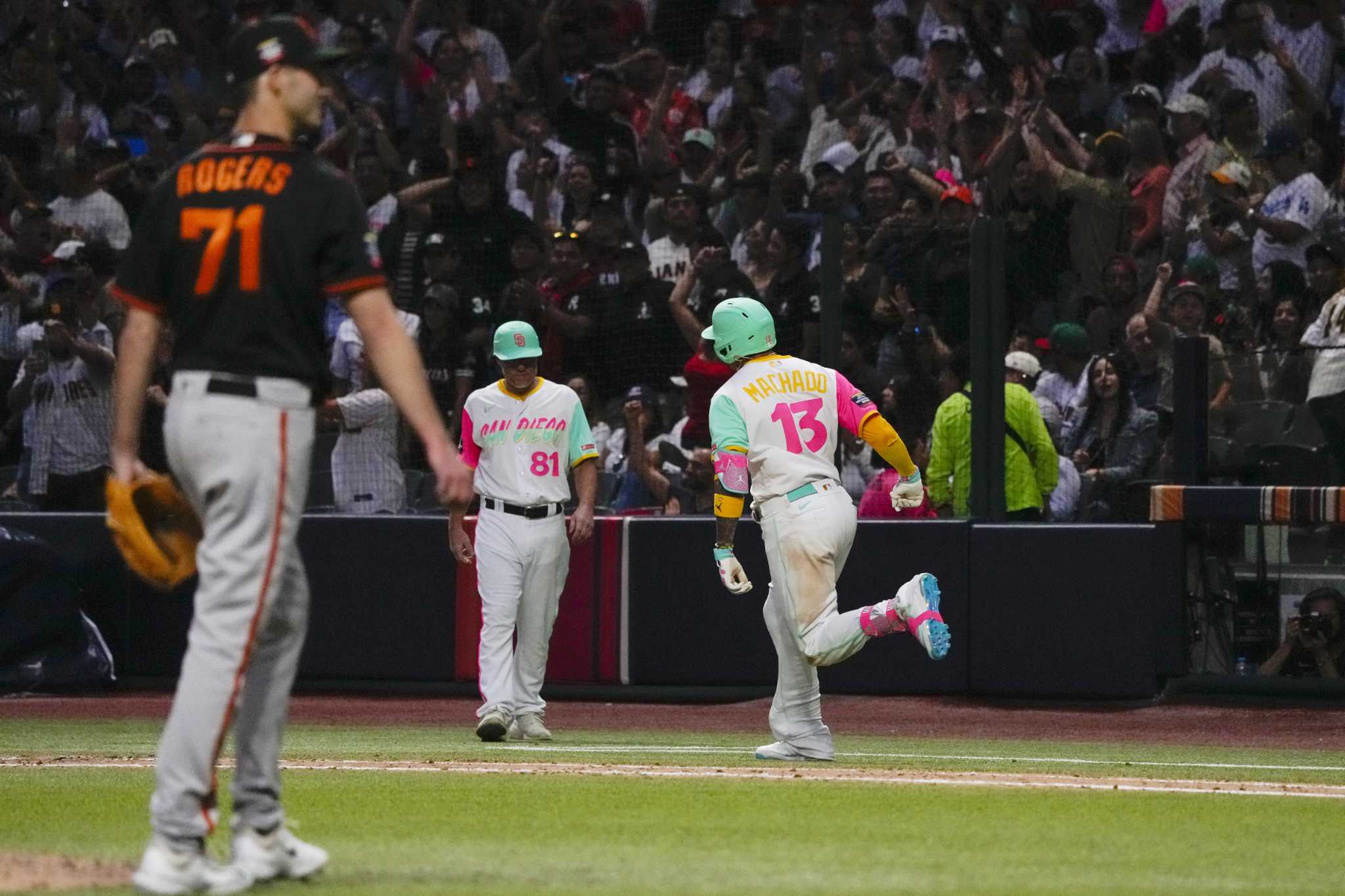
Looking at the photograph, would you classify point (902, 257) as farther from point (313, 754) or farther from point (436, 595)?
point (313, 754)

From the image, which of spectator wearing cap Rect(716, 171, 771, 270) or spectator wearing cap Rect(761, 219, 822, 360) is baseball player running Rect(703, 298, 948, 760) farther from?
spectator wearing cap Rect(716, 171, 771, 270)

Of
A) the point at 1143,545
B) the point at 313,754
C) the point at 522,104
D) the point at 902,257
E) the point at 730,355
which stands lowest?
the point at 313,754

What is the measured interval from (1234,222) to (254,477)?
10.3m

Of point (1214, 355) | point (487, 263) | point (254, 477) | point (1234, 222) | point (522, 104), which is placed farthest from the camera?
point (522, 104)

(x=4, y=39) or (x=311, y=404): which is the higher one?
(x=4, y=39)

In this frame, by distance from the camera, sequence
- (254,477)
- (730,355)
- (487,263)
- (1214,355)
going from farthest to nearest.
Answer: (487,263) → (1214,355) → (730,355) → (254,477)

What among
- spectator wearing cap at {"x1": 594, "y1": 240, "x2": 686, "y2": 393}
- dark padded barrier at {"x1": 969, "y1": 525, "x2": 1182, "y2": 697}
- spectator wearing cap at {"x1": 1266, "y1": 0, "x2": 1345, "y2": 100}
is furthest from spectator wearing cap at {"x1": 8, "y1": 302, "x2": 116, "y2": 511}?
spectator wearing cap at {"x1": 1266, "y1": 0, "x2": 1345, "y2": 100}

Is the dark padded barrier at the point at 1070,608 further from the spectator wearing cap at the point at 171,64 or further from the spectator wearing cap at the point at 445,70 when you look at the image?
the spectator wearing cap at the point at 171,64

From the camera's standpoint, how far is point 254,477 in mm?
4910

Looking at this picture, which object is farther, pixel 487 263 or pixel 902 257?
pixel 487 263

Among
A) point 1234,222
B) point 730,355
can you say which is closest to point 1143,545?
point 1234,222

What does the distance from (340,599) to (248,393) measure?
9594 mm

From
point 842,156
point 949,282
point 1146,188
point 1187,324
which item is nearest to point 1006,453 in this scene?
point 949,282

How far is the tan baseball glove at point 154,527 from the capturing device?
522 cm
